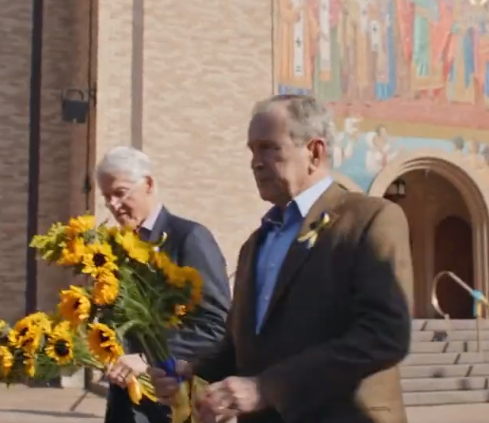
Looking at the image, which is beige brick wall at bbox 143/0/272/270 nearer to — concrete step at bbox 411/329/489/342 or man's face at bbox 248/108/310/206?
concrete step at bbox 411/329/489/342

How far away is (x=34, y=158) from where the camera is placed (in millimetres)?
14328

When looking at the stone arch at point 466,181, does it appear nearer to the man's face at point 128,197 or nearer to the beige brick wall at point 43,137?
the beige brick wall at point 43,137

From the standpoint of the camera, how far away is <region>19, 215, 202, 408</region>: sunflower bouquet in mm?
2227

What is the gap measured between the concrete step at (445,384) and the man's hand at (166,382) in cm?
801

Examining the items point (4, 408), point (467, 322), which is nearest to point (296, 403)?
point (4, 408)

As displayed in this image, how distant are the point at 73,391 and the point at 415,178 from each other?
875 centimetres

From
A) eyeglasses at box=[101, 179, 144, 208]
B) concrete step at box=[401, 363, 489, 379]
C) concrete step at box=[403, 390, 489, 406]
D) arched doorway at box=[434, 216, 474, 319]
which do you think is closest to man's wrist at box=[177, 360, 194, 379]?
eyeglasses at box=[101, 179, 144, 208]

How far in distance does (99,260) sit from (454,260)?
16698 mm

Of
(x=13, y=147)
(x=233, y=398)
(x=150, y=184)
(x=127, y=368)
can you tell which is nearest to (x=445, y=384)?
(x=13, y=147)

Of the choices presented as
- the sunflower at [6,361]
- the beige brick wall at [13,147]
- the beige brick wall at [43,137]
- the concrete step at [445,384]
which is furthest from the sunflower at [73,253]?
the beige brick wall at [13,147]

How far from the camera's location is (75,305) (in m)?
2.24

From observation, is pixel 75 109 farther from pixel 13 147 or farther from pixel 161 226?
pixel 161 226

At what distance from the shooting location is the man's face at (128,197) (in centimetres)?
317

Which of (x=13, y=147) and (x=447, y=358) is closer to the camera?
(x=447, y=358)
